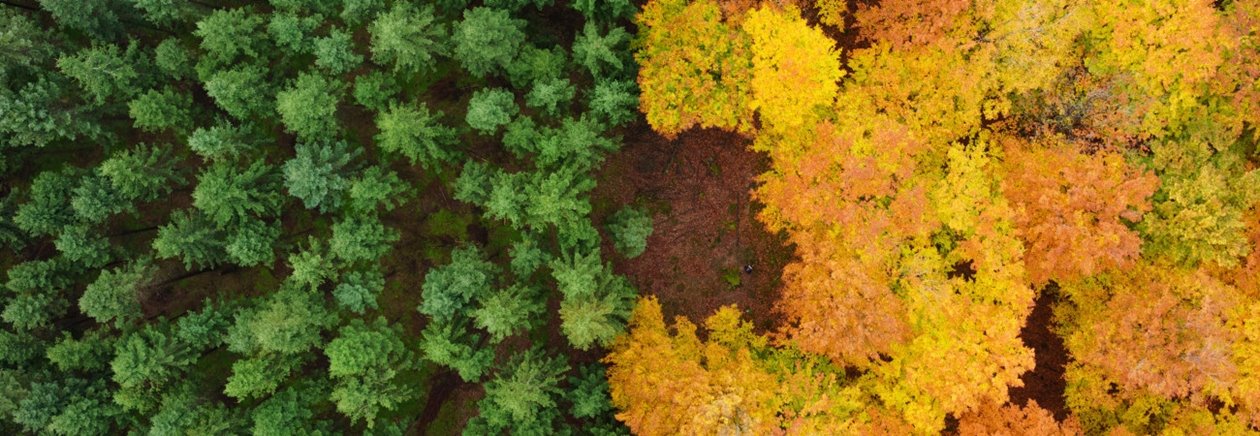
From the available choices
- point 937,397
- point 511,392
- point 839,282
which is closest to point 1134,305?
point 937,397

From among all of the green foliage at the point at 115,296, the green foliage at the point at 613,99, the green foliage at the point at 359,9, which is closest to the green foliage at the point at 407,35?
the green foliage at the point at 359,9

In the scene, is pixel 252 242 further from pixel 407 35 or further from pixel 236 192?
pixel 407 35

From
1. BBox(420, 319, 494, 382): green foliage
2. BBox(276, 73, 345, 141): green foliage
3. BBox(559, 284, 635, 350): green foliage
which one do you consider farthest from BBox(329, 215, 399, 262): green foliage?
BBox(559, 284, 635, 350): green foliage

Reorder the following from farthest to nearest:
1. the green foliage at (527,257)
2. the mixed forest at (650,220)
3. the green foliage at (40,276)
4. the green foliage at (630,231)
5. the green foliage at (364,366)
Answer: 1. the green foliage at (630,231)
2. the green foliage at (527,257)
3. the green foliage at (40,276)
4. the green foliage at (364,366)
5. the mixed forest at (650,220)

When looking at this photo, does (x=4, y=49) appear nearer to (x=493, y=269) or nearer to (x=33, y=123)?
(x=33, y=123)

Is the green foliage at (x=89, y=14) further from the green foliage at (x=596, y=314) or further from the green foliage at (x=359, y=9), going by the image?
the green foliage at (x=596, y=314)

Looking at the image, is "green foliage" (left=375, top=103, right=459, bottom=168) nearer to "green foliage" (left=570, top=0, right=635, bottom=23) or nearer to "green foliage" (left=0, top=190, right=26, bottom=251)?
"green foliage" (left=570, top=0, right=635, bottom=23)
